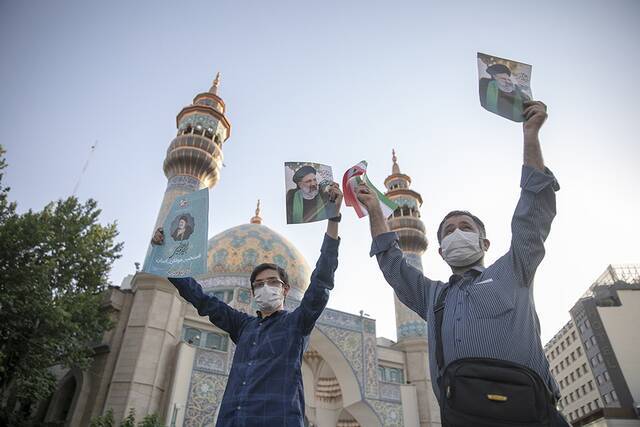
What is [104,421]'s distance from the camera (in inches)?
371

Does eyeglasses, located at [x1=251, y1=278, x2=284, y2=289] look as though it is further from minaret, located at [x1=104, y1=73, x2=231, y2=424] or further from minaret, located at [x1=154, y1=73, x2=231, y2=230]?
minaret, located at [x1=154, y1=73, x2=231, y2=230]

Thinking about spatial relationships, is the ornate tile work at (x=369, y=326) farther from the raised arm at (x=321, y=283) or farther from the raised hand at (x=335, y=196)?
the raised arm at (x=321, y=283)

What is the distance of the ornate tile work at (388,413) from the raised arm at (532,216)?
1353cm

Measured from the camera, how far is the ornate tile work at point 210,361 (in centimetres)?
1212

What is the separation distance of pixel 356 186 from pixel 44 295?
9032 mm

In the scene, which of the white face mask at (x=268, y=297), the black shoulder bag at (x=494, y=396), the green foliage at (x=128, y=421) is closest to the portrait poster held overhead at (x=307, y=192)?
the white face mask at (x=268, y=297)

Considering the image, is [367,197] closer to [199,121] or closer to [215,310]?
[215,310]

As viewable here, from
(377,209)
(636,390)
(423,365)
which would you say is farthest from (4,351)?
(636,390)

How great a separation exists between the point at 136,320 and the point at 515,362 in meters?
11.9

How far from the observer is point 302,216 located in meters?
3.22

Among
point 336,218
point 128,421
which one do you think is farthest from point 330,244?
point 128,421

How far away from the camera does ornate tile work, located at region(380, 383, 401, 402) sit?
14.7 m

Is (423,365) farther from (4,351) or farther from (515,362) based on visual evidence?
(515,362)

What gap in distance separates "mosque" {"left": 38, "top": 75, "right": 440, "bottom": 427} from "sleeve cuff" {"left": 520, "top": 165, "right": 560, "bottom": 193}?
8.77 metres
